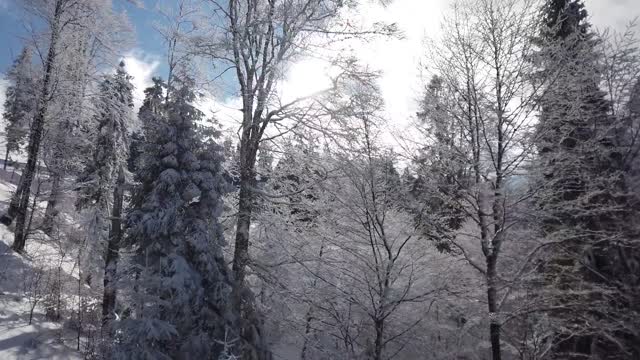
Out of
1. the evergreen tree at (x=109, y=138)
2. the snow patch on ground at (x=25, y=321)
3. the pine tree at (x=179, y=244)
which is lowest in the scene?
the snow patch on ground at (x=25, y=321)

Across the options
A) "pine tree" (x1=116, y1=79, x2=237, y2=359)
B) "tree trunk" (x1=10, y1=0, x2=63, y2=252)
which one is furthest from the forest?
"tree trunk" (x1=10, y1=0, x2=63, y2=252)

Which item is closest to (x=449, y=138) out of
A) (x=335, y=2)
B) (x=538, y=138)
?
(x=538, y=138)

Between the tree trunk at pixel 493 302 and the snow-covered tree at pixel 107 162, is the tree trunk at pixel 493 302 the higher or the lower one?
the lower one

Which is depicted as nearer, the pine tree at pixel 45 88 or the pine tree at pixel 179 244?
the pine tree at pixel 179 244

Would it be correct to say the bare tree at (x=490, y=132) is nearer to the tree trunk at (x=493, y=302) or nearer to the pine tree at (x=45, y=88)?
the tree trunk at (x=493, y=302)

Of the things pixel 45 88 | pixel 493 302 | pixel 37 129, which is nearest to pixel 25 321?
pixel 37 129

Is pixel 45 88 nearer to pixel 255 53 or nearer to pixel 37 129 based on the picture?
pixel 37 129

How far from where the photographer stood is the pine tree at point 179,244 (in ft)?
19.6

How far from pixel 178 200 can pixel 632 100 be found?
12.0 meters

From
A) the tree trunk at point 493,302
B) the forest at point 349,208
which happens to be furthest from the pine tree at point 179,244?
the tree trunk at point 493,302

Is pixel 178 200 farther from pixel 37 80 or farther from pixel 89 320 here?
pixel 37 80

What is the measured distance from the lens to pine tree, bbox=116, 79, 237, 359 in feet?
19.6

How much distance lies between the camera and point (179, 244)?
655 centimetres

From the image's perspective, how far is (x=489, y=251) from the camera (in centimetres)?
801
